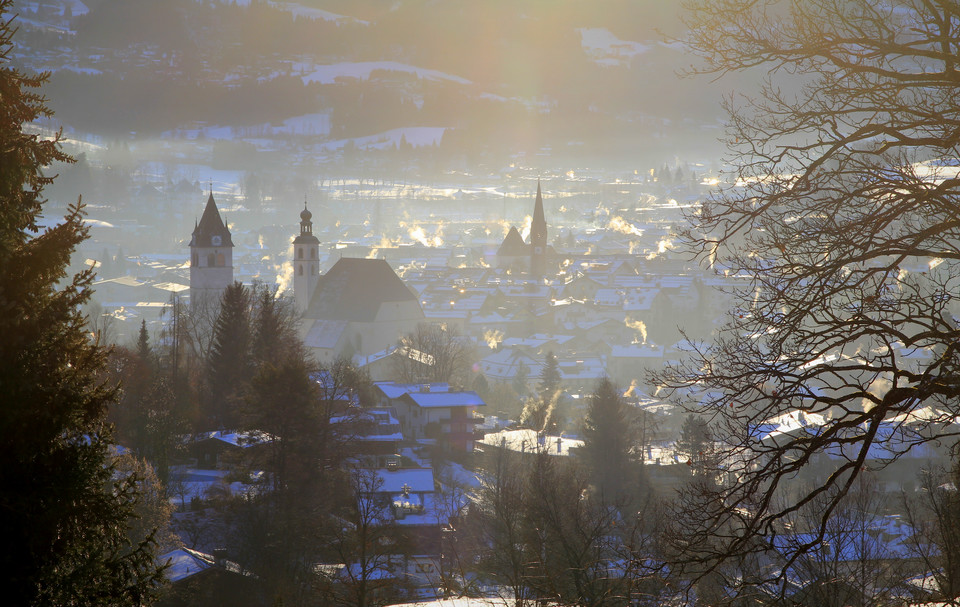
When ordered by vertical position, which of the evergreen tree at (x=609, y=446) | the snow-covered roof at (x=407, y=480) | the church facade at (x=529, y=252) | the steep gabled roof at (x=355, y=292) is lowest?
the snow-covered roof at (x=407, y=480)

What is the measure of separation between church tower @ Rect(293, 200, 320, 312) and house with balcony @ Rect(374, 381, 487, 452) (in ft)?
85.1

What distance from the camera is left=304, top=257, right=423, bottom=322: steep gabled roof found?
66.9 m

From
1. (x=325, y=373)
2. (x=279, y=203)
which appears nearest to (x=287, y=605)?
(x=325, y=373)

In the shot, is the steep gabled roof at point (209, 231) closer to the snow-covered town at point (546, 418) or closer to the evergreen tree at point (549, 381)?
the snow-covered town at point (546, 418)

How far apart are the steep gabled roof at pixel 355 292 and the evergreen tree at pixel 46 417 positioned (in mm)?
59144

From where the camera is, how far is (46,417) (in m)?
7.02

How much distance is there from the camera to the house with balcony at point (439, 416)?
3900cm

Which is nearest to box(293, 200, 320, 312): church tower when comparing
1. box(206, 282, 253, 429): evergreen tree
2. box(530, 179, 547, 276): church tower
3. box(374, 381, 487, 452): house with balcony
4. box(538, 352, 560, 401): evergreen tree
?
box(538, 352, 560, 401): evergreen tree

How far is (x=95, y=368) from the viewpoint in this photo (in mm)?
7516

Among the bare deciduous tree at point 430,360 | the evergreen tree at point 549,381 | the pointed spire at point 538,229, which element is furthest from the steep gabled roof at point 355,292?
the pointed spire at point 538,229

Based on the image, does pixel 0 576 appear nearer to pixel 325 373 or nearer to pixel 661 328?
pixel 325 373

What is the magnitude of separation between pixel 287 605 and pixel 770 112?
578 inches

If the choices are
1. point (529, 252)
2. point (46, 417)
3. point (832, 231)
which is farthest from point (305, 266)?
point (832, 231)

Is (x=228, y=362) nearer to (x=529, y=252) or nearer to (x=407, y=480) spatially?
(x=407, y=480)
